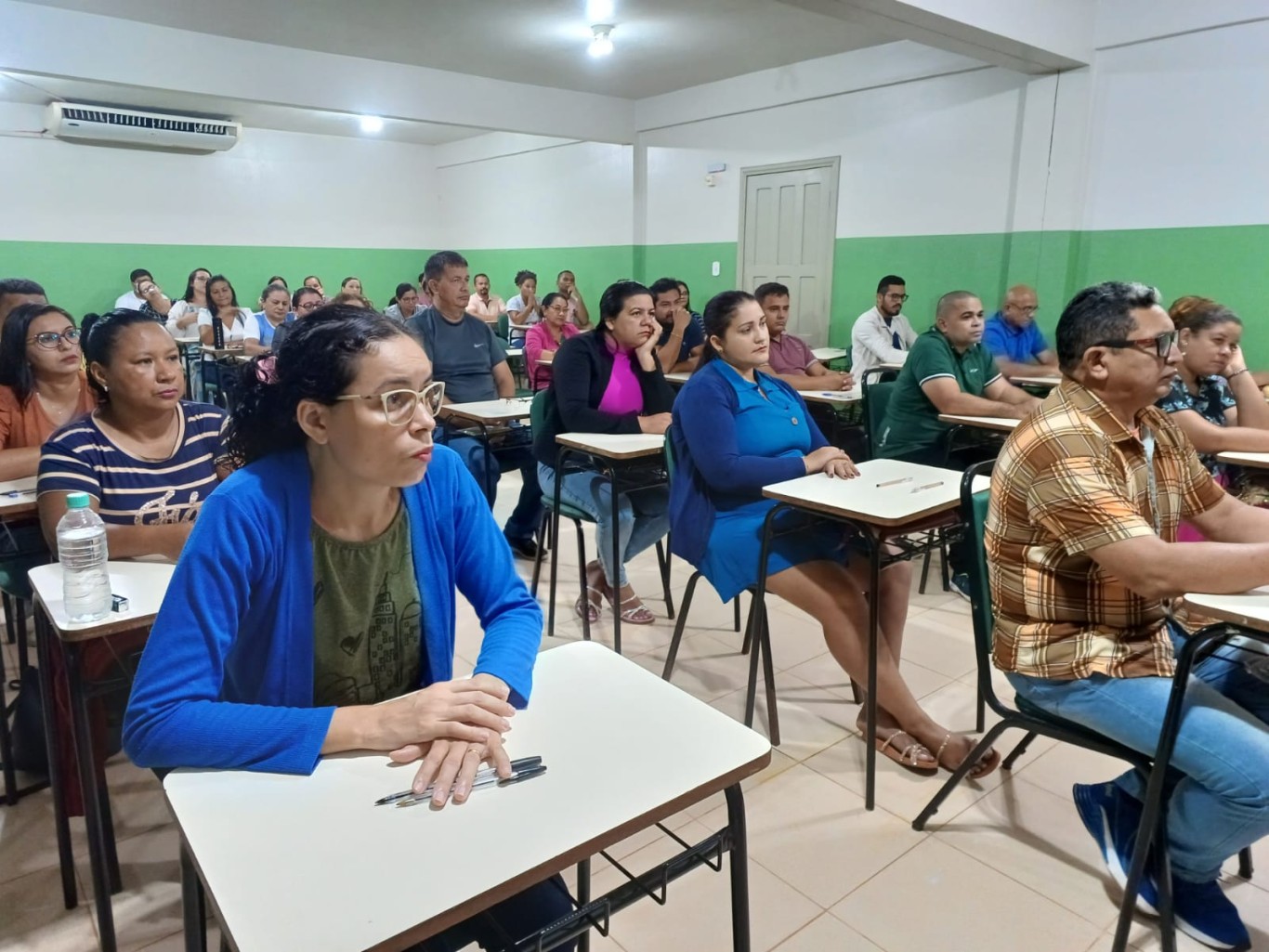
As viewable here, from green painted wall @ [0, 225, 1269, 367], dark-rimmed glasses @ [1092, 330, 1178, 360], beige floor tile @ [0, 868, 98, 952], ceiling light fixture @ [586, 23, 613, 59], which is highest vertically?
ceiling light fixture @ [586, 23, 613, 59]

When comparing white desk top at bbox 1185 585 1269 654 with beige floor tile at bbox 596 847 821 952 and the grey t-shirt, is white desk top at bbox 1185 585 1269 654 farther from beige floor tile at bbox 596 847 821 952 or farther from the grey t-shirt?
the grey t-shirt

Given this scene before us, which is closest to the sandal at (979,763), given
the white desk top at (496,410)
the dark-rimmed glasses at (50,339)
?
the white desk top at (496,410)

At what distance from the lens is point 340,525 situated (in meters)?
1.14

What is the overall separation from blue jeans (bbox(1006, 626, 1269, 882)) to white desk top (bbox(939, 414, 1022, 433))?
1.68 m

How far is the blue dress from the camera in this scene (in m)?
2.23

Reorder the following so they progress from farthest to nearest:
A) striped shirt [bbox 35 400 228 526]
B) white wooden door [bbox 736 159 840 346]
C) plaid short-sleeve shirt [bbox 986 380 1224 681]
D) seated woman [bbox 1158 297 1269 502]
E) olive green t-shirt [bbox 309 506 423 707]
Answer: white wooden door [bbox 736 159 840 346], seated woman [bbox 1158 297 1269 502], striped shirt [bbox 35 400 228 526], plaid short-sleeve shirt [bbox 986 380 1224 681], olive green t-shirt [bbox 309 506 423 707]

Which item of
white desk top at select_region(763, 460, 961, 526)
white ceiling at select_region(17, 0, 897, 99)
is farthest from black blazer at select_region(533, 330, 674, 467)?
white ceiling at select_region(17, 0, 897, 99)

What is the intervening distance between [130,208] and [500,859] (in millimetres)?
10110

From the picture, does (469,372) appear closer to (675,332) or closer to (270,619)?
(675,332)

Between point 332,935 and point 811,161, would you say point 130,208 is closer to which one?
point 811,161

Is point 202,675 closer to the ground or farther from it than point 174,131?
closer to the ground

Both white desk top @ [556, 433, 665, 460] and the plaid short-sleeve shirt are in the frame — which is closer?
the plaid short-sleeve shirt

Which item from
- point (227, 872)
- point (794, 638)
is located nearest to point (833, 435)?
point (794, 638)

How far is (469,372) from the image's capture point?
163 inches
